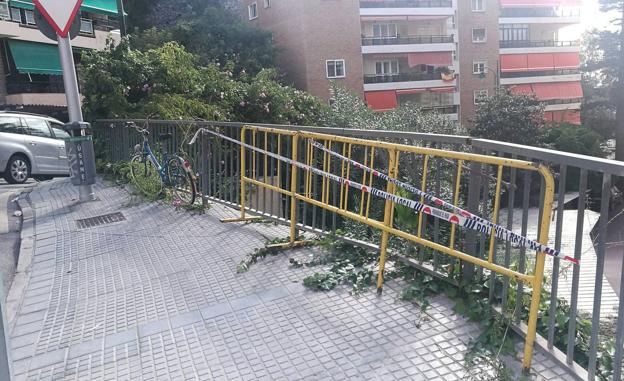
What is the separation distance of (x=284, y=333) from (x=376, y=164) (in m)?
2.58

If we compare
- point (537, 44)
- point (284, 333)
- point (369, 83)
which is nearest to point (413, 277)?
point (284, 333)

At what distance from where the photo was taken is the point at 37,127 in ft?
40.6

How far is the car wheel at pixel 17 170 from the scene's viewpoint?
11781 mm

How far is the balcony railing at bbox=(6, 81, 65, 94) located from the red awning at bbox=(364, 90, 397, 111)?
1986cm

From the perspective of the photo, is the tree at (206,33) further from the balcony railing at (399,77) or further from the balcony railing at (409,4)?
the balcony railing at (409,4)

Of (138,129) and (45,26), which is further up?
(45,26)

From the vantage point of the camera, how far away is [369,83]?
1487 inches

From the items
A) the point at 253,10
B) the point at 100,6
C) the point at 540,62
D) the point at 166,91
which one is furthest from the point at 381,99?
the point at 166,91

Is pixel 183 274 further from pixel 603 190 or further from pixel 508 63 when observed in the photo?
pixel 508 63

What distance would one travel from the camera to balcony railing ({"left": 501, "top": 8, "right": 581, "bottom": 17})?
45.3 meters

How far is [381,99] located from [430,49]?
5.96 meters

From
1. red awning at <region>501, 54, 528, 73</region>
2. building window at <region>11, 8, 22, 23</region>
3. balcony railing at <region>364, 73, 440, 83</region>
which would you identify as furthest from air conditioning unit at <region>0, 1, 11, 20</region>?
red awning at <region>501, 54, 528, 73</region>

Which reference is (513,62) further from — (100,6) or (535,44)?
(100,6)

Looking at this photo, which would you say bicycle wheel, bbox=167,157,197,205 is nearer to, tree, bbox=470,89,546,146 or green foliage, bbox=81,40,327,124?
green foliage, bbox=81,40,327,124
